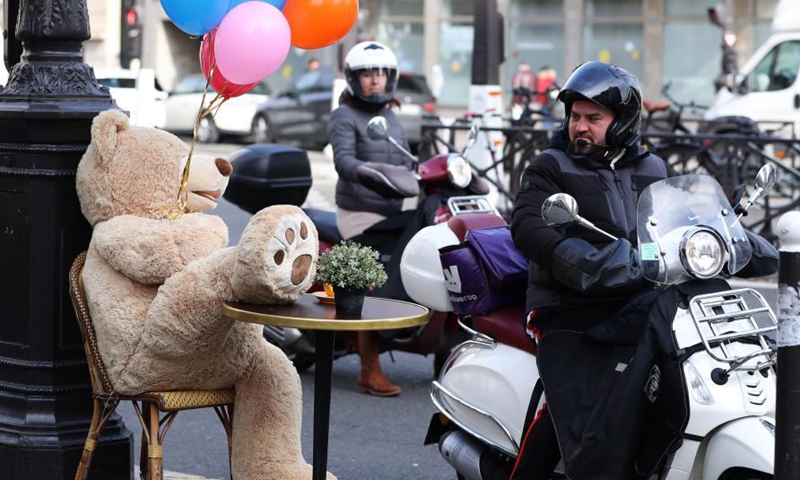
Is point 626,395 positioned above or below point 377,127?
below

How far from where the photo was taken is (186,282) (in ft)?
13.9

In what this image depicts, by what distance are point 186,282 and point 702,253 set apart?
160 cm

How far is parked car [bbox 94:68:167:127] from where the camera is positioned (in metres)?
20.4

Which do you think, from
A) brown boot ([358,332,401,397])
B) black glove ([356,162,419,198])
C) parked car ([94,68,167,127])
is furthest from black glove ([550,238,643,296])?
parked car ([94,68,167,127])

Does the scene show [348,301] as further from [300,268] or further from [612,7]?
[612,7]

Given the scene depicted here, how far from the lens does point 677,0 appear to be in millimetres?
31469

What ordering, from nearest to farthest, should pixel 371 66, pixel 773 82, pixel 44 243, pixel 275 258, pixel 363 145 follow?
pixel 275 258 < pixel 44 243 < pixel 371 66 < pixel 363 145 < pixel 773 82

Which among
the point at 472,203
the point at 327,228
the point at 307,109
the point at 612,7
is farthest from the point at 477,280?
the point at 612,7

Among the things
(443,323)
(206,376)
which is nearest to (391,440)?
(443,323)

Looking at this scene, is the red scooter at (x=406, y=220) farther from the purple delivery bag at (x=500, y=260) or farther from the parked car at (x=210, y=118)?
the parked car at (x=210, y=118)

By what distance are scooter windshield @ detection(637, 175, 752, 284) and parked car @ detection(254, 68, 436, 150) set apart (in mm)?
18959

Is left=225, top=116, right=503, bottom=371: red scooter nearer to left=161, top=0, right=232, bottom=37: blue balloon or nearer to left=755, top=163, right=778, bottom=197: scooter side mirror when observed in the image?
left=161, top=0, right=232, bottom=37: blue balloon

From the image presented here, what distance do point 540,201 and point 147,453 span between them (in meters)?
1.56

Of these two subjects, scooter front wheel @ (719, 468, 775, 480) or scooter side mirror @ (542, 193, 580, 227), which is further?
scooter side mirror @ (542, 193, 580, 227)
